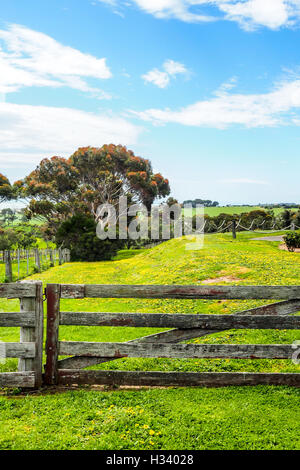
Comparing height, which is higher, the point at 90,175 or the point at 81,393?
the point at 90,175

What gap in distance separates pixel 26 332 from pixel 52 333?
1.18 feet

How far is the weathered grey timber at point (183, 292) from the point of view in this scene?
548 centimetres

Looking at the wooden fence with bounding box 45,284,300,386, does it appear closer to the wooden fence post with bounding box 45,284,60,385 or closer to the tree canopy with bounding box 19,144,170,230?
the wooden fence post with bounding box 45,284,60,385

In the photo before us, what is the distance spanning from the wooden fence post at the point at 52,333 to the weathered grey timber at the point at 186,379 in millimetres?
424

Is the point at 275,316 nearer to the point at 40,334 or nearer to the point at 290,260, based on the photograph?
the point at 40,334

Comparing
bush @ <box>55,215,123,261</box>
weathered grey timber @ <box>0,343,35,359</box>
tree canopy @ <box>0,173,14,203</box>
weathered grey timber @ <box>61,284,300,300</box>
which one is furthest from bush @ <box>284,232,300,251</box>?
tree canopy @ <box>0,173,14,203</box>

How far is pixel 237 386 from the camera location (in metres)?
5.45

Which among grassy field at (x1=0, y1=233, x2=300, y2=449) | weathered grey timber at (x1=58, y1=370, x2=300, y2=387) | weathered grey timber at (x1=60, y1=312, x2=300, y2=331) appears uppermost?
weathered grey timber at (x1=60, y1=312, x2=300, y2=331)

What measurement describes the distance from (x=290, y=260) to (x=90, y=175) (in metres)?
37.1

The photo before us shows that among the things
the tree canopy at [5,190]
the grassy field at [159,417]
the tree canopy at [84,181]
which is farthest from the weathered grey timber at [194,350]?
the tree canopy at [5,190]

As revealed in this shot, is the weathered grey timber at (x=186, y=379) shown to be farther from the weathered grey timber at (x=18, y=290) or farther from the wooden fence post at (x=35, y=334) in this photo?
the weathered grey timber at (x=18, y=290)

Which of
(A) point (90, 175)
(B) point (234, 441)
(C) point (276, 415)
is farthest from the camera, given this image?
(A) point (90, 175)

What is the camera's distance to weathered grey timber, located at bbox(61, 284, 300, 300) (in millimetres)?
5477
